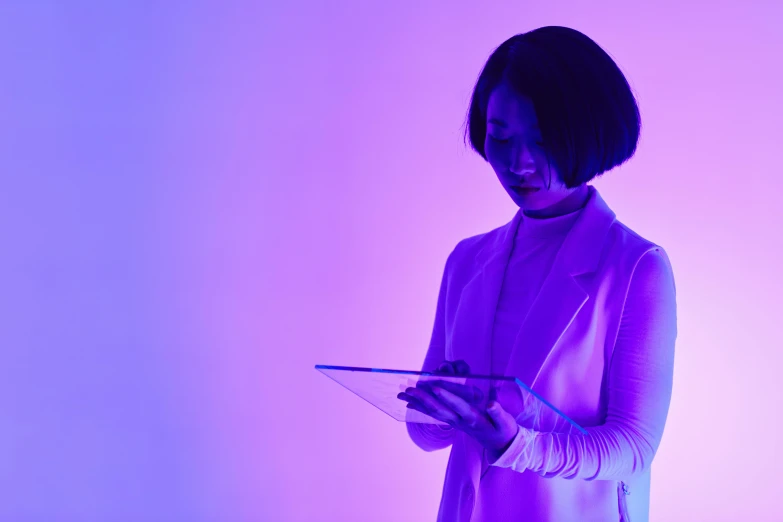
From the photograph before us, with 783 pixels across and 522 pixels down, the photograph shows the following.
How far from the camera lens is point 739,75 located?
83.0 inches

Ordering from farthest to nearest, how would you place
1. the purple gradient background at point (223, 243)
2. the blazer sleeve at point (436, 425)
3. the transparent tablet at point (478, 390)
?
the purple gradient background at point (223, 243)
the blazer sleeve at point (436, 425)
the transparent tablet at point (478, 390)

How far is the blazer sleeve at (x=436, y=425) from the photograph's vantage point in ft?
3.84

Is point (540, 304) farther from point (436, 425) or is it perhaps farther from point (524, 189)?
point (436, 425)

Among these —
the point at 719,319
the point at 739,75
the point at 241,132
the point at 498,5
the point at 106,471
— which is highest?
the point at 498,5

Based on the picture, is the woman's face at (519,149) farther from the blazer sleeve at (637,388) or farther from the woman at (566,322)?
the blazer sleeve at (637,388)

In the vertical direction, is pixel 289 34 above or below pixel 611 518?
above

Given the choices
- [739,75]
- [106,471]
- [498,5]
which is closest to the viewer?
[739,75]

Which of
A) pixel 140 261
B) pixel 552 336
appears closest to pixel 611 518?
pixel 552 336

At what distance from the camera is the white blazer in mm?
919

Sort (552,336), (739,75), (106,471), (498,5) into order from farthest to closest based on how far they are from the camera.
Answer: (106,471) < (498,5) < (739,75) < (552,336)

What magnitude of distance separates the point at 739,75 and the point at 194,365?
214cm

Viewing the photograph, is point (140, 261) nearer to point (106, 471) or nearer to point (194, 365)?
point (194, 365)

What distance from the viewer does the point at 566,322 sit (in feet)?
3.15

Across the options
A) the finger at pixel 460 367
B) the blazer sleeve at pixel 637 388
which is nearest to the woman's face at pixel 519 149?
the blazer sleeve at pixel 637 388
